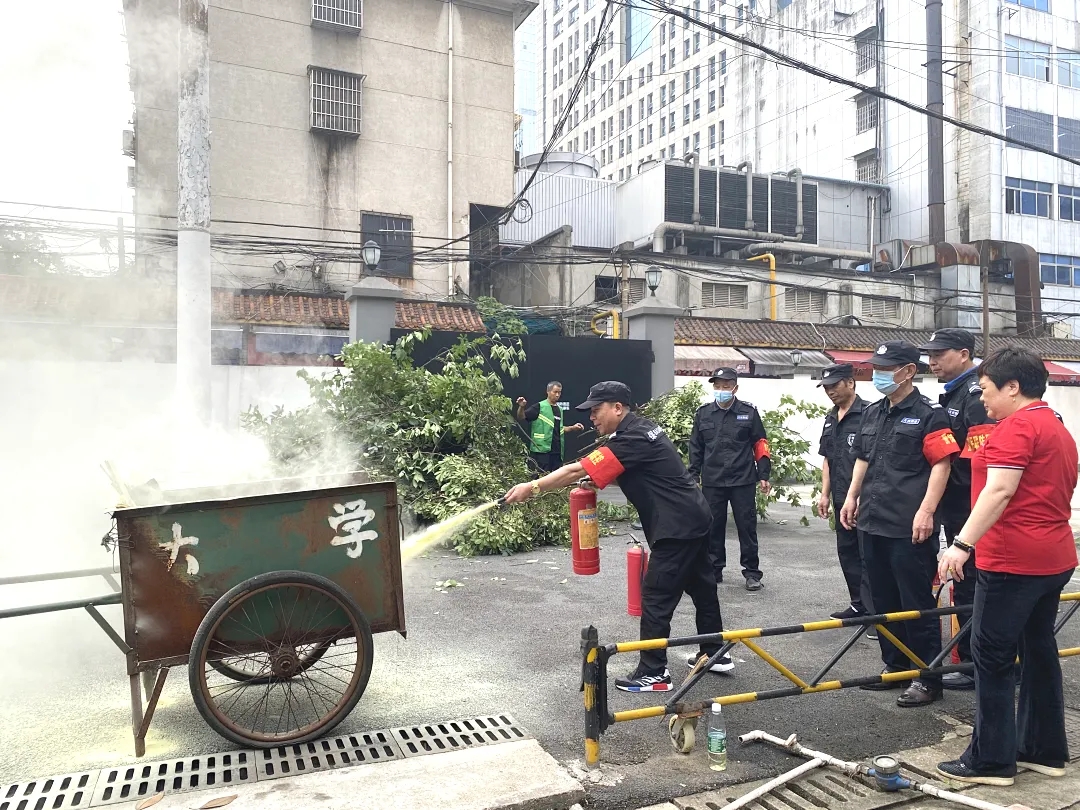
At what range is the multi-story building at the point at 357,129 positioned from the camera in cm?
1944

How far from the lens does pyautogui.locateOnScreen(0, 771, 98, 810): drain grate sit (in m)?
3.29

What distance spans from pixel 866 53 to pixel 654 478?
37806 mm

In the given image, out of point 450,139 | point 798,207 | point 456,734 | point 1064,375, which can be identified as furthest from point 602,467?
point 798,207

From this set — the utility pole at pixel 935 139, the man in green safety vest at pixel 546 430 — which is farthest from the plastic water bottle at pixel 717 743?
the utility pole at pixel 935 139

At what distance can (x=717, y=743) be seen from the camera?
3.67 meters

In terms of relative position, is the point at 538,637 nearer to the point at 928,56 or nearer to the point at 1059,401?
the point at 1059,401

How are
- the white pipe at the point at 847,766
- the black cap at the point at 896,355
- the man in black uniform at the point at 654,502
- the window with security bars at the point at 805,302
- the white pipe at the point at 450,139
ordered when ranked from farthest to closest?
the window with security bars at the point at 805,302, the white pipe at the point at 450,139, the black cap at the point at 896,355, the man in black uniform at the point at 654,502, the white pipe at the point at 847,766

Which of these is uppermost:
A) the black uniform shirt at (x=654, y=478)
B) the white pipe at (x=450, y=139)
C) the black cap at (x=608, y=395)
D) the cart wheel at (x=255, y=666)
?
the white pipe at (x=450, y=139)

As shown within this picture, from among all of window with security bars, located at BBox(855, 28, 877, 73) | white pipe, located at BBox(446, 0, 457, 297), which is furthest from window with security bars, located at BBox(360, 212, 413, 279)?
window with security bars, located at BBox(855, 28, 877, 73)

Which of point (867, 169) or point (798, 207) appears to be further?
point (867, 169)

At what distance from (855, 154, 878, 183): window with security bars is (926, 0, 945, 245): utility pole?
3488mm

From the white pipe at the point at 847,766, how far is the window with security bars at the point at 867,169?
36225mm

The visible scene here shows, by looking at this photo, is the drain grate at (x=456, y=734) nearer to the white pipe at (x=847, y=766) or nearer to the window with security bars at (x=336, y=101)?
the white pipe at (x=847, y=766)

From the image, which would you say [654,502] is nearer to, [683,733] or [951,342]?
[683,733]
